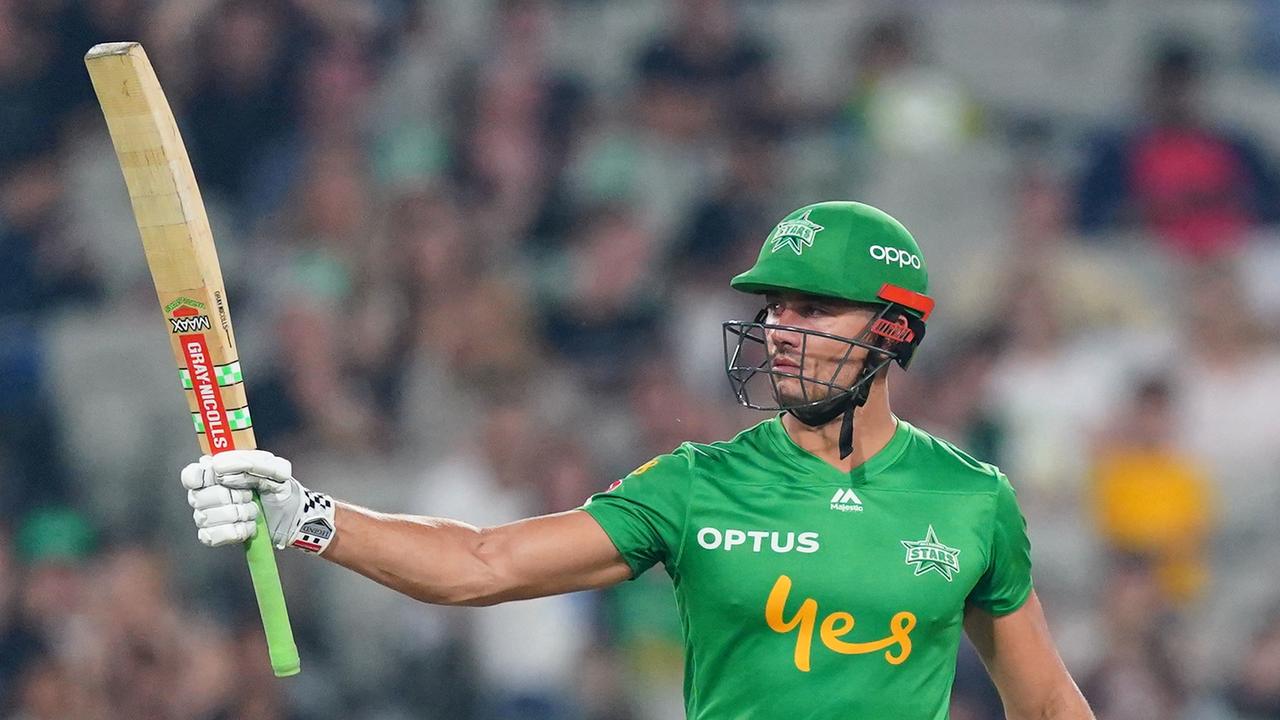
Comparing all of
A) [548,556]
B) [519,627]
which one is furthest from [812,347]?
[519,627]

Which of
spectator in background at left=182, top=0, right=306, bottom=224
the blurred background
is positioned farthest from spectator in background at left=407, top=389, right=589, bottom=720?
spectator in background at left=182, top=0, right=306, bottom=224

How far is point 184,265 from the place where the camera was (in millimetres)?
4066

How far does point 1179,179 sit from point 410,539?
21.2 feet

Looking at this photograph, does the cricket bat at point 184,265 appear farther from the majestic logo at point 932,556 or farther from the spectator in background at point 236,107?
the spectator in background at point 236,107

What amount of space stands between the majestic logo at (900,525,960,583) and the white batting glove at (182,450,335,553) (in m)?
1.27

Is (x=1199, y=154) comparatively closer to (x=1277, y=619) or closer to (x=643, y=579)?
(x=1277, y=619)

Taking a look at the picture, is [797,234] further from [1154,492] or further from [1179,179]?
[1179,179]

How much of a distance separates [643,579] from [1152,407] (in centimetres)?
242

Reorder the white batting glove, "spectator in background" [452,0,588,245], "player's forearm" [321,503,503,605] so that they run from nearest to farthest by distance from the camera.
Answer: the white batting glove < "player's forearm" [321,503,503,605] < "spectator in background" [452,0,588,245]

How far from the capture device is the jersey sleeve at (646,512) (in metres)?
4.16

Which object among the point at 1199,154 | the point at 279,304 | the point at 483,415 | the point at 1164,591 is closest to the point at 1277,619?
the point at 1164,591

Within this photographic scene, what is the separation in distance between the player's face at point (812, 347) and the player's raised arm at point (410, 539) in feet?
1.77

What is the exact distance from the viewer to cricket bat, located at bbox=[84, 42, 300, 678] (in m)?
3.95

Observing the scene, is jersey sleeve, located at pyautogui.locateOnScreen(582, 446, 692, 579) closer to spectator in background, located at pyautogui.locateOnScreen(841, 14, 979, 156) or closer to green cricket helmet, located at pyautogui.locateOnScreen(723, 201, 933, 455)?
green cricket helmet, located at pyautogui.locateOnScreen(723, 201, 933, 455)
